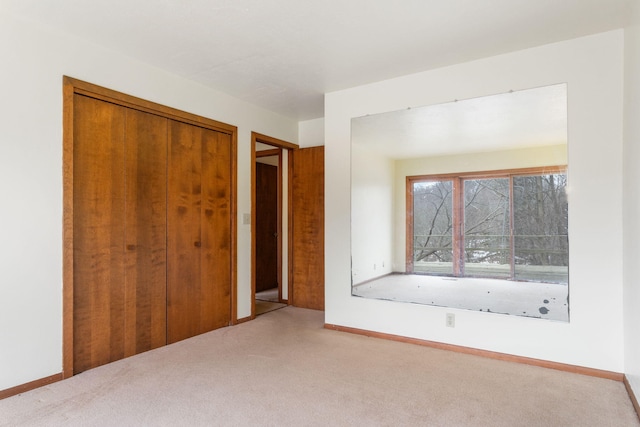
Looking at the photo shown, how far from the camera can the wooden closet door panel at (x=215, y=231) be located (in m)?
3.72

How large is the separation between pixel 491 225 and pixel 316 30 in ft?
6.84

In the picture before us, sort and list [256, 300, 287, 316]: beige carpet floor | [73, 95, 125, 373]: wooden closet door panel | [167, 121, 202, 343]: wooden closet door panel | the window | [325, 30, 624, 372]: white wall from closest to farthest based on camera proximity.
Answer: [325, 30, 624, 372]: white wall < [73, 95, 125, 373]: wooden closet door panel < the window < [167, 121, 202, 343]: wooden closet door panel < [256, 300, 287, 316]: beige carpet floor

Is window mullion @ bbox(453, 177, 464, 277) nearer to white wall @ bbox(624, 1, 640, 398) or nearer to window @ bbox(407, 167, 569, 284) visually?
window @ bbox(407, 167, 569, 284)

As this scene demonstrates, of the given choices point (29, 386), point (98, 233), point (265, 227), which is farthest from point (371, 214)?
point (29, 386)

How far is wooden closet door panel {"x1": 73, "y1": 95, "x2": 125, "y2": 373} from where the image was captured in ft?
8.95

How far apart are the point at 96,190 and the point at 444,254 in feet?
9.60

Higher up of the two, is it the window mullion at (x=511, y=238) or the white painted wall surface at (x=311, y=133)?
the white painted wall surface at (x=311, y=133)

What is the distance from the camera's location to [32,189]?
247 cm

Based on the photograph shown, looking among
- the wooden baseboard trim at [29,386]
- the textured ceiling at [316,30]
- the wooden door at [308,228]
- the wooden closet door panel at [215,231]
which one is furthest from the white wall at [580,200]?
the wooden baseboard trim at [29,386]

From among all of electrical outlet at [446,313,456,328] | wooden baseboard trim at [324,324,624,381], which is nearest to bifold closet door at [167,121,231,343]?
A: wooden baseboard trim at [324,324,624,381]

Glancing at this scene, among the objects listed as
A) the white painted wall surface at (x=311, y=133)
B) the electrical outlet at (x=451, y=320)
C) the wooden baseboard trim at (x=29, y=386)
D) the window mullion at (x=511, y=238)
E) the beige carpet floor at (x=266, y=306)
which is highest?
the white painted wall surface at (x=311, y=133)

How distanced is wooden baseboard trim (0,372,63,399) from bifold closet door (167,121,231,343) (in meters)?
0.94

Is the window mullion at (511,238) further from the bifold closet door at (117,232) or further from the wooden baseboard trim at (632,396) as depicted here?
the bifold closet door at (117,232)

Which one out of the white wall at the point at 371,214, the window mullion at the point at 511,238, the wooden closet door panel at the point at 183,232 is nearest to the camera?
the window mullion at the point at 511,238
